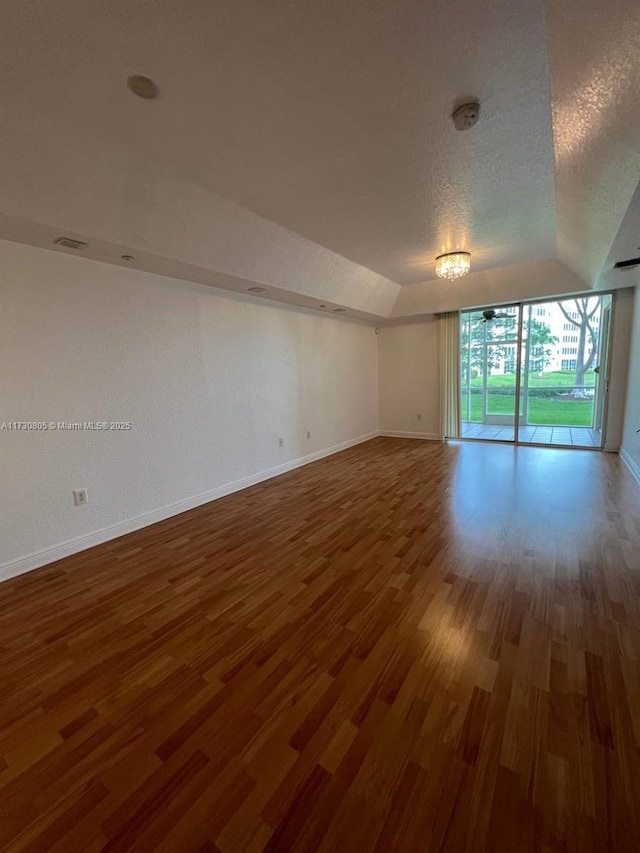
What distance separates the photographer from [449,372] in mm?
6145

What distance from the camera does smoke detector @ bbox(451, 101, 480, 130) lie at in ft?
5.68

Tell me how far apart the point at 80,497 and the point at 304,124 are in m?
2.95

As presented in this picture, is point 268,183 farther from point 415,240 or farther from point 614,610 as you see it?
point 614,610

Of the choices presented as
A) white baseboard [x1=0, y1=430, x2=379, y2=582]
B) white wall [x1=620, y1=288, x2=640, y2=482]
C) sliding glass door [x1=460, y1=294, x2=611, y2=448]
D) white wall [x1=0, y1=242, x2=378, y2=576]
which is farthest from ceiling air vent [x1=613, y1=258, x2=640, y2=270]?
white baseboard [x1=0, y1=430, x2=379, y2=582]

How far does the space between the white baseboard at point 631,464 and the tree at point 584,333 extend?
1.75 meters

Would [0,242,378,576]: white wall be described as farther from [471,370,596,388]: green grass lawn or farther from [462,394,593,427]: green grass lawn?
[462,394,593,427]: green grass lawn

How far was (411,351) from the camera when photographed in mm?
6562

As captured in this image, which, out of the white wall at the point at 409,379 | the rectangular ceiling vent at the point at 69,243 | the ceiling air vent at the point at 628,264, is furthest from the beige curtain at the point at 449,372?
the rectangular ceiling vent at the point at 69,243

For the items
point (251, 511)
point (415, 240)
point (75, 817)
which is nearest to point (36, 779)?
point (75, 817)

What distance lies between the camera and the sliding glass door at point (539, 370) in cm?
562

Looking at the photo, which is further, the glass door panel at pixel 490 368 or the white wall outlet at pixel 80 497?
the glass door panel at pixel 490 368

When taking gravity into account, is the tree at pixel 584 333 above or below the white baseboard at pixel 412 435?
above

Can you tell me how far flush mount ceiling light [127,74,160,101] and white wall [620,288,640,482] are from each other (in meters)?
5.20

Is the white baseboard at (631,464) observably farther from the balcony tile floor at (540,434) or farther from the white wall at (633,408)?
the balcony tile floor at (540,434)
